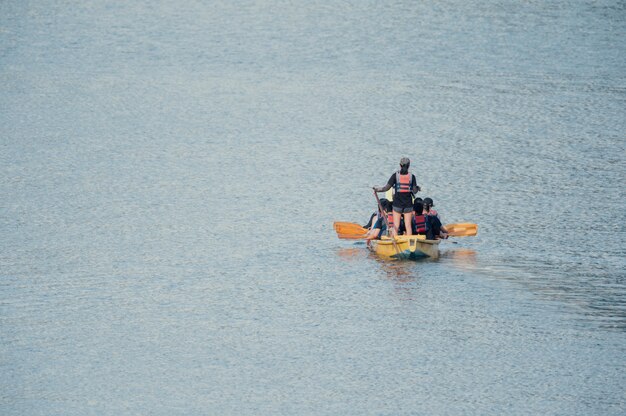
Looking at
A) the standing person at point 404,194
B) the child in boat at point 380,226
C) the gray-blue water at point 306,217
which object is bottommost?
the gray-blue water at point 306,217

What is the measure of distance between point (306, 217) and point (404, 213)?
21.9 ft

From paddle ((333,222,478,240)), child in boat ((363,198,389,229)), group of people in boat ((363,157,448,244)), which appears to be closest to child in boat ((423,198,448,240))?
group of people in boat ((363,157,448,244))

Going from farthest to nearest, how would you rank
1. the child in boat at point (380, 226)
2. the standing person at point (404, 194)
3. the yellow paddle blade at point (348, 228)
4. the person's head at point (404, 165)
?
the yellow paddle blade at point (348, 228) → the child in boat at point (380, 226) → the standing person at point (404, 194) → the person's head at point (404, 165)

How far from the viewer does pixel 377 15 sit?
77312mm

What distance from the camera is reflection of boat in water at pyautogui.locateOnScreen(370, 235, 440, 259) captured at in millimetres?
28062

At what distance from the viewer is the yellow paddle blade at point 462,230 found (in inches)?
1188

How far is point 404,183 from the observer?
92.9 ft

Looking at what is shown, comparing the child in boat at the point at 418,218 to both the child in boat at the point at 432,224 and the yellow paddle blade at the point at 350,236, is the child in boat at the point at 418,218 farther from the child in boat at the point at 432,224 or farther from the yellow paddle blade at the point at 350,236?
the yellow paddle blade at the point at 350,236

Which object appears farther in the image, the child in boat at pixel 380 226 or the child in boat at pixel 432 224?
the child in boat at pixel 380 226

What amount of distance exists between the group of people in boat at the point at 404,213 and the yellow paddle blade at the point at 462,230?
0.50 m

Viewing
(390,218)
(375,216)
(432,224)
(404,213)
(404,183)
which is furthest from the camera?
(375,216)

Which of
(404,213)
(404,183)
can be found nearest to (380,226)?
(404,213)

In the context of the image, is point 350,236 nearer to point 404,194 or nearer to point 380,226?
point 380,226

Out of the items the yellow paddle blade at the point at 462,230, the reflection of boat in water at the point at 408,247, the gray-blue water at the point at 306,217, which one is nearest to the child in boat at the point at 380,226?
the reflection of boat in water at the point at 408,247
